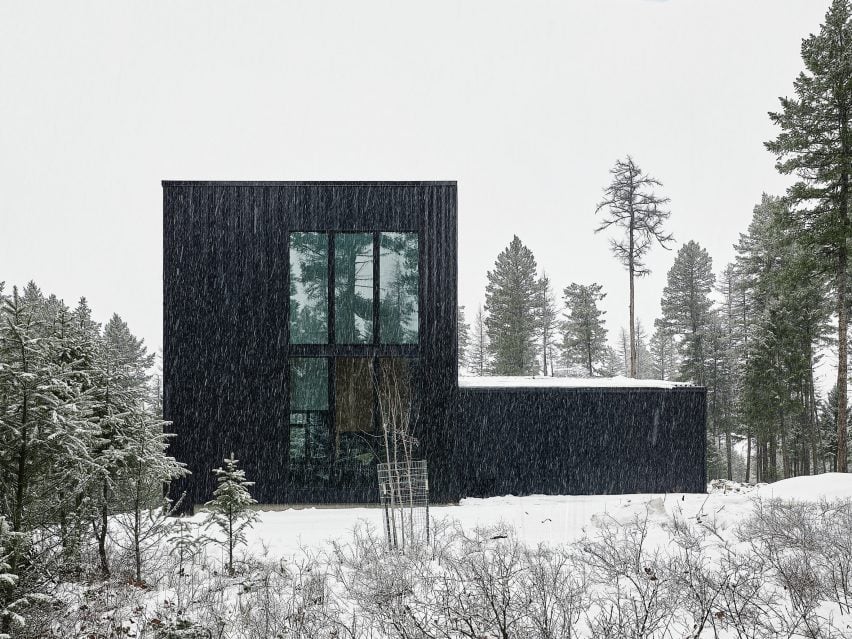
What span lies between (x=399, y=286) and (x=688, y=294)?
2486cm

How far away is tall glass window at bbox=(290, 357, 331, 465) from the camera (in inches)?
501

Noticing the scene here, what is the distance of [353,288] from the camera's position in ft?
43.3

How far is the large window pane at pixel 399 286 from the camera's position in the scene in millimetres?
13148

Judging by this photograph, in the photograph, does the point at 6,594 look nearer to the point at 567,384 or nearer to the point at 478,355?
the point at 567,384

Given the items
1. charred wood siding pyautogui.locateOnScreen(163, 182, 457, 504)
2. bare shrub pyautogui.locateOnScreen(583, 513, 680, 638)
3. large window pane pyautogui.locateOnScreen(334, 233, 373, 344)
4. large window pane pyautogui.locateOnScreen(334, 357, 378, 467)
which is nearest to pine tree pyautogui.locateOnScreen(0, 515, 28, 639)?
bare shrub pyautogui.locateOnScreen(583, 513, 680, 638)

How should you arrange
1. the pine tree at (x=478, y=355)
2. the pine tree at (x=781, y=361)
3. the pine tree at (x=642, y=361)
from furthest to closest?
the pine tree at (x=642, y=361) → the pine tree at (x=478, y=355) → the pine tree at (x=781, y=361)

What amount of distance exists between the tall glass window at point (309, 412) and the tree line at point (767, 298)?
13.0 meters

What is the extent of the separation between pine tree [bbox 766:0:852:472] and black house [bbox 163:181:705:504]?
10118 millimetres

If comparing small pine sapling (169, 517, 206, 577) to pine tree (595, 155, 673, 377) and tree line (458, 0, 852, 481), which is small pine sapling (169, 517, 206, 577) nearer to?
tree line (458, 0, 852, 481)

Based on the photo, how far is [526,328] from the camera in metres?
34.0

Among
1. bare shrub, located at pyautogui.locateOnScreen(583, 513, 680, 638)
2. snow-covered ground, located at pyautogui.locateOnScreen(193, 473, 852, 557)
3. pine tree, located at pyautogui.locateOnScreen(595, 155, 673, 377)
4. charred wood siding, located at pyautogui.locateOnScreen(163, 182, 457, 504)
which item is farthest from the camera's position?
pine tree, located at pyautogui.locateOnScreen(595, 155, 673, 377)

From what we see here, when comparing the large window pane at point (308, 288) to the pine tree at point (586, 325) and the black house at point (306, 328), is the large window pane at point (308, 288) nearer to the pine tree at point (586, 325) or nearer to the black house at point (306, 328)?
the black house at point (306, 328)

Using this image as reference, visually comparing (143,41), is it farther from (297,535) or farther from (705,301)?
(297,535)

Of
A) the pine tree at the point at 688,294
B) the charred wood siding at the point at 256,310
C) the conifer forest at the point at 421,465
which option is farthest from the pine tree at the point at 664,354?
the charred wood siding at the point at 256,310
